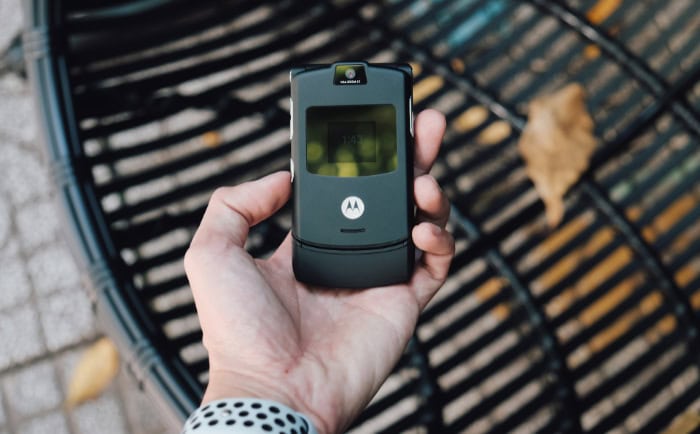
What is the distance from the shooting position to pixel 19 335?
7.75 ft

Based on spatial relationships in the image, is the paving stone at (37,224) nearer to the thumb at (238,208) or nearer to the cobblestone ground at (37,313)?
the cobblestone ground at (37,313)

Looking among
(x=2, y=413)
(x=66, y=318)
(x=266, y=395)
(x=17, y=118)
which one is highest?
(x=17, y=118)

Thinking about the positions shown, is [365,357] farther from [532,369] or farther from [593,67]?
[593,67]

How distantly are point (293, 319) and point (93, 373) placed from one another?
1291mm

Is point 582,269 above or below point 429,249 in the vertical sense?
below

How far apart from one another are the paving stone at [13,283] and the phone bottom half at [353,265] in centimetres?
146

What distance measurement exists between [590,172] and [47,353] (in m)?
1.79

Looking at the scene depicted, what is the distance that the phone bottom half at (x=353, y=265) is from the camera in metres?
1.33

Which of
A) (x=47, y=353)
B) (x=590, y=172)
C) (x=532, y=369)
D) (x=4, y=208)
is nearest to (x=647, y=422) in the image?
(x=532, y=369)

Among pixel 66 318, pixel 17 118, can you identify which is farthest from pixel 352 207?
pixel 17 118

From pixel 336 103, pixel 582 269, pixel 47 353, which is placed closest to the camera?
pixel 336 103

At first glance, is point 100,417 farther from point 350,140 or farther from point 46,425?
point 350,140

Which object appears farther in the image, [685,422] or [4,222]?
[4,222]

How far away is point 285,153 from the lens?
172cm
